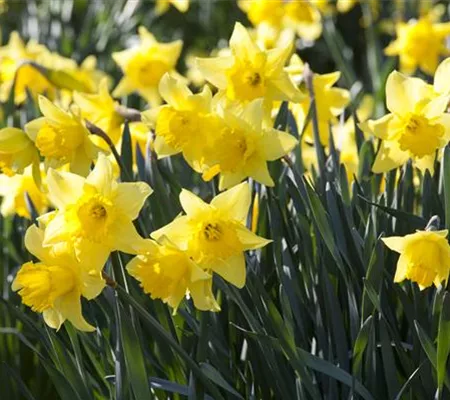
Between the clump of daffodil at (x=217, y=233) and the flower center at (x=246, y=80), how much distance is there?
0.32m

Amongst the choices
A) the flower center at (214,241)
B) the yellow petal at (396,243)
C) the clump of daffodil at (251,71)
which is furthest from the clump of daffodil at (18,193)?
the yellow petal at (396,243)

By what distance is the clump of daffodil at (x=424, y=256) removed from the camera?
1502 mm

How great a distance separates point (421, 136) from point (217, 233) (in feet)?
1.45

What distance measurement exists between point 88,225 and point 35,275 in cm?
11

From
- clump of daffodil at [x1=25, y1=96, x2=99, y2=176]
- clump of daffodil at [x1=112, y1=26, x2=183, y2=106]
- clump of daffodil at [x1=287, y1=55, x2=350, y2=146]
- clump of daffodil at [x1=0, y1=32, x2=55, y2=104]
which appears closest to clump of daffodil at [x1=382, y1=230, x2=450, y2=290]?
clump of daffodil at [x1=25, y1=96, x2=99, y2=176]

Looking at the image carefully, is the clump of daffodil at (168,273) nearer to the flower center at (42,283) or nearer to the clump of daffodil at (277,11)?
the flower center at (42,283)

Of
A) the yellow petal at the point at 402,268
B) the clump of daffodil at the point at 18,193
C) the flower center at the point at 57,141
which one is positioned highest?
the flower center at the point at 57,141

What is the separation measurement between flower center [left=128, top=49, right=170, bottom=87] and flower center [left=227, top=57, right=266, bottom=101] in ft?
3.91

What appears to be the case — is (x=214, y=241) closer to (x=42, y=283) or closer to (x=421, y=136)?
(x=42, y=283)

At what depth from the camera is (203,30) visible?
6.27 metres

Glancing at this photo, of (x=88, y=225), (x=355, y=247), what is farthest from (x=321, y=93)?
(x=88, y=225)

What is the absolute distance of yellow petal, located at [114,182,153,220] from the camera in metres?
1.52

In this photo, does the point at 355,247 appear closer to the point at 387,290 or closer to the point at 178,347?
the point at 387,290

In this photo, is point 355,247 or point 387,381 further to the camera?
point 355,247
